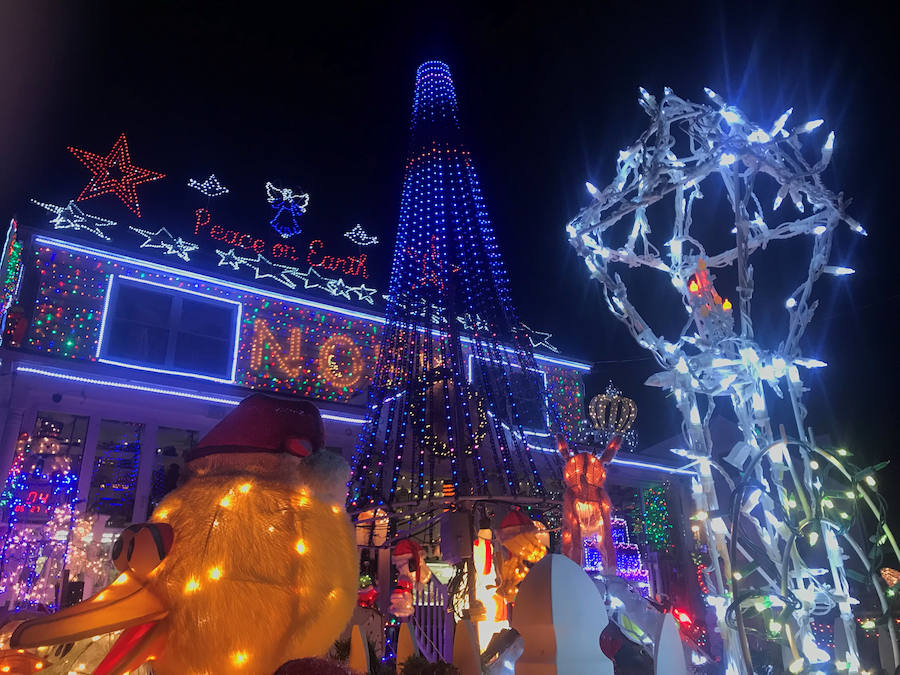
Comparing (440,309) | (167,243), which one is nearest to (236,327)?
(167,243)

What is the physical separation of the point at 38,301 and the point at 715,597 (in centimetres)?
1210

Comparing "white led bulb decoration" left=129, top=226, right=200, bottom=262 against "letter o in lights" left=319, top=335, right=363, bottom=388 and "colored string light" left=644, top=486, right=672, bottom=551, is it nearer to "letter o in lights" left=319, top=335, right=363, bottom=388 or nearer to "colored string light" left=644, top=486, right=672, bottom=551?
"letter o in lights" left=319, top=335, right=363, bottom=388

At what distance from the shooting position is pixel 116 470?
12.0 metres

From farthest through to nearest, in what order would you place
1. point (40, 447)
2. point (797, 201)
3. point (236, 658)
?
1. point (40, 447)
2. point (797, 201)
3. point (236, 658)

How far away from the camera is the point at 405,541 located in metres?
9.56

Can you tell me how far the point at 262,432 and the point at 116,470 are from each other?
10.4m

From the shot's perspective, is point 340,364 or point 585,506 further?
point 340,364

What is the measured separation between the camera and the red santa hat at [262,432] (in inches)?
130

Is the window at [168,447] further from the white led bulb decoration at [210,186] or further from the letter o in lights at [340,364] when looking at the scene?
the white led bulb decoration at [210,186]

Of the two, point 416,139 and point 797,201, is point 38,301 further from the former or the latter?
point 797,201

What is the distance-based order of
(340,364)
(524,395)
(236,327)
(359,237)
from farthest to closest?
(359,237)
(524,395)
(340,364)
(236,327)

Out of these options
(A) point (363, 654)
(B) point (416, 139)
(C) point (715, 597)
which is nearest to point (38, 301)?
(B) point (416, 139)

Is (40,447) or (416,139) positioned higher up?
(416,139)

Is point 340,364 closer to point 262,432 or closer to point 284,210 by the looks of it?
point 284,210
